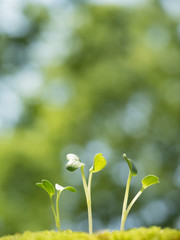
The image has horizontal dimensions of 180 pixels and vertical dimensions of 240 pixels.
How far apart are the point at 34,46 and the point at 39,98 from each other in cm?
180

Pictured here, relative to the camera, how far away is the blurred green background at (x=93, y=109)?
674 centimetres

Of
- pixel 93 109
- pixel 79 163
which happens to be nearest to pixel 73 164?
pixel 79 163

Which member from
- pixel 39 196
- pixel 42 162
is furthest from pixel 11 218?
pixel 42 162

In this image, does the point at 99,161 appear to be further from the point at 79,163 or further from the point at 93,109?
the point at 93,109

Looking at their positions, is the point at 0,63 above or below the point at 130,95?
above

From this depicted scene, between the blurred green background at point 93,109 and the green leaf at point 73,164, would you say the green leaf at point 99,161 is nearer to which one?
the green leaf at point 73,164

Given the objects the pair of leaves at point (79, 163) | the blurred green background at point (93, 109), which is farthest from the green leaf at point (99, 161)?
the blurred green background at point (93, 109)

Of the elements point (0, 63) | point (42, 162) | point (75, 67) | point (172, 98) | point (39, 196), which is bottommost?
point (39, 196)

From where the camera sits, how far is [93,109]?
7.67m

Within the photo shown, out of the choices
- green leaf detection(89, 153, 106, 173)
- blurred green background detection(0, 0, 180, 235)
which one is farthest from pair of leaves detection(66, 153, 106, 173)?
blurred green background detection(0, 0, 180, 235)

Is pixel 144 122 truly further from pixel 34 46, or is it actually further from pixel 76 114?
pixel 34 46

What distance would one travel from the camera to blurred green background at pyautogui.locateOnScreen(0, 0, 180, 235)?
6.74m

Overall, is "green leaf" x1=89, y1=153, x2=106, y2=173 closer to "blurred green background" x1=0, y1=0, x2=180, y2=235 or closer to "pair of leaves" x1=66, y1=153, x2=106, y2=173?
"pair of leaves" x1=66, y1=153, x2=106, y2=173

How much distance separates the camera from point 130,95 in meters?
8.01
